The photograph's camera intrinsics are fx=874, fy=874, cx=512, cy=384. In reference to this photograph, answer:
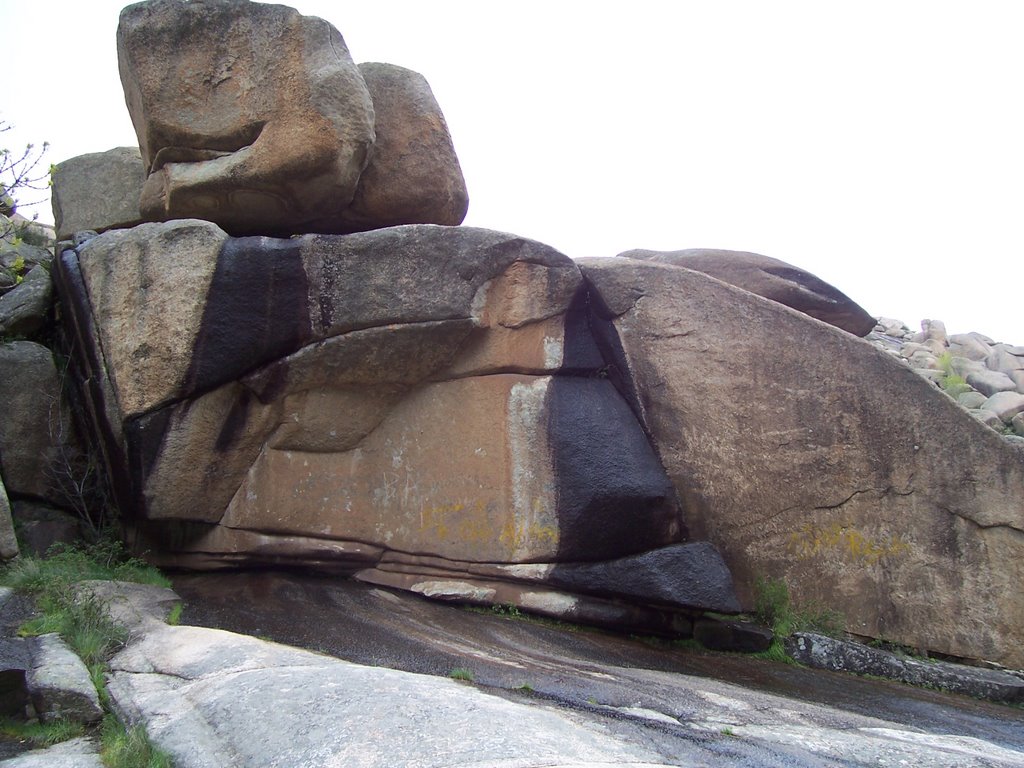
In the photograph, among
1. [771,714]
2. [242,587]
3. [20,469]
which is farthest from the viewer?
[20,469]

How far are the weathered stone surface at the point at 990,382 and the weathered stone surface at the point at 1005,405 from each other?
1.09 metres

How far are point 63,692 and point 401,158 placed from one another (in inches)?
197

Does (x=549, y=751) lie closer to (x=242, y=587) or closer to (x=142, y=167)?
(x=242, y=587)

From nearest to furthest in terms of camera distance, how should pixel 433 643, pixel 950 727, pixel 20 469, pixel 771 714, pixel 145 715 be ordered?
1. pixel 145 715
2. pixel 771 714
3. pixel 950 727
4. pixel 433 643
5. pixel 20 469

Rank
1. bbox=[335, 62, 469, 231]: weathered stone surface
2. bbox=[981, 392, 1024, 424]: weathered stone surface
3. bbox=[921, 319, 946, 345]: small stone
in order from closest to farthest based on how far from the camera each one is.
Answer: bbox=[335, 62, 469, 231]: weathered stone surface, bbox=[981, 392, 1024, 424]: weathered stone surface, bbox=[921, 319, 946, 345]: small stone

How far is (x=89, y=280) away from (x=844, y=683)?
20.6ft

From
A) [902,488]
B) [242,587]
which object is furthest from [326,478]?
[902,488]

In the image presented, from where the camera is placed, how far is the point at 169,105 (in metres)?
7.12

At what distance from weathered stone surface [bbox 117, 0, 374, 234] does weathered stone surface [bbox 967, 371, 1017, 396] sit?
441 inches

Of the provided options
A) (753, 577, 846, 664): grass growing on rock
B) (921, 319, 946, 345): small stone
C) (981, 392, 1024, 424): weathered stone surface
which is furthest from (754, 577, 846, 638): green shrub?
(921, 319, 946, 345): small stone

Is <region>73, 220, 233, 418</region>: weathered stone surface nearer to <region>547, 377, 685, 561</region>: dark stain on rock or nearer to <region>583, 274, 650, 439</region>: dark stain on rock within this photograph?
<region>547, 377, 685, 561</region>: dark stain on rock

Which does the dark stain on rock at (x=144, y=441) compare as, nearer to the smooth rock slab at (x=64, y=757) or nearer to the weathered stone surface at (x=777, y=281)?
the smooth rock slab at (x=64, y=757)

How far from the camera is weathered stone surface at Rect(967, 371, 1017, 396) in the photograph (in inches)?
544

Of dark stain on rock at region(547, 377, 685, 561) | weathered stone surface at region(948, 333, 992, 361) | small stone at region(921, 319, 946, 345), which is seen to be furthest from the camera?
small stone at region(921, 319, 946, 345)
